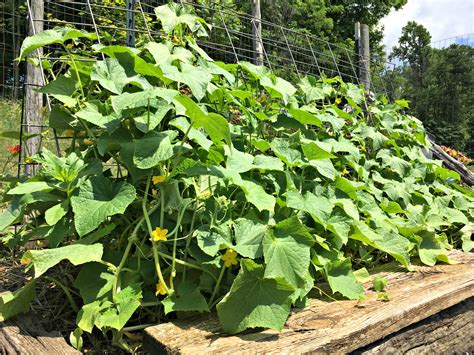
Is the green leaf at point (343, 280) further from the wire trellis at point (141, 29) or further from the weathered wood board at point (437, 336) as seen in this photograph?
the wire trellis at point (141, 29)

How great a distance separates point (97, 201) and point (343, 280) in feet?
2.73

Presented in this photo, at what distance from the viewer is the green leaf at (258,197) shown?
4.45ft

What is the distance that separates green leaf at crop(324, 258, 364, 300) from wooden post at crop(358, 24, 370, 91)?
3305 mm

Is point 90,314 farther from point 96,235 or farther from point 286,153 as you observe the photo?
point 286,153

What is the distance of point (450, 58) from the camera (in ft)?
83.1

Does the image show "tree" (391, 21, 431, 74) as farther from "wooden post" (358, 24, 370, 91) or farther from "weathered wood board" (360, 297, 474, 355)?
"weathered wood board" (360, 297, 474, 355)

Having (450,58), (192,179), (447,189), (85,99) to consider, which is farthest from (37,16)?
(450,58)

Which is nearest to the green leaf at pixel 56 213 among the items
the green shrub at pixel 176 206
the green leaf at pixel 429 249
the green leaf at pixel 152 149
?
the green shrub at pixel 176 206

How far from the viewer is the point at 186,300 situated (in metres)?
1.24

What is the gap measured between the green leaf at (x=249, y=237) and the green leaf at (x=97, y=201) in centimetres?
32

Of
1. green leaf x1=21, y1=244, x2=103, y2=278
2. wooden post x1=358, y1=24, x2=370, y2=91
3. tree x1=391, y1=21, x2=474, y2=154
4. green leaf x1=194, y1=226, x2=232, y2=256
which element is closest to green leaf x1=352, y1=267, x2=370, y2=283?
green leaf x1=194, y1=226, x2=232, y2=256

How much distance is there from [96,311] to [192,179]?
0.49 m

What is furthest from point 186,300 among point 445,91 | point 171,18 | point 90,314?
point 445,91

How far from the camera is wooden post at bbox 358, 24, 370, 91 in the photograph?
15.6 feet
